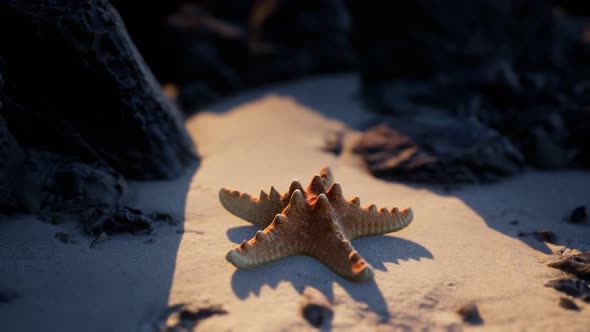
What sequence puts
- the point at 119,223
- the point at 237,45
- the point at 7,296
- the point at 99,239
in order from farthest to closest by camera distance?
the point at 237,45 → the point at 119,223 → the point at 99,239 → the point at 7,296

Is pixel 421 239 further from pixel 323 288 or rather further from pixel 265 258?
pixel 265 258

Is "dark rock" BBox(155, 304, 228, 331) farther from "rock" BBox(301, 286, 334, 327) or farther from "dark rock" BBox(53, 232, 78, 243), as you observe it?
"dark rock" BBox(53, 232, 78, 243)

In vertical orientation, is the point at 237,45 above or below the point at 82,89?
above

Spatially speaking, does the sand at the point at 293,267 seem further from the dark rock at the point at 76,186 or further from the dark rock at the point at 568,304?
the dark rock at the point at 76,186

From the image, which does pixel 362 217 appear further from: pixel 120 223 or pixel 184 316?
pixel 120 223

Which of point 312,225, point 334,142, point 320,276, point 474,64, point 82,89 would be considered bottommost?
point 320,276

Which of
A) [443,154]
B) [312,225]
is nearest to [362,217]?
[312,225]

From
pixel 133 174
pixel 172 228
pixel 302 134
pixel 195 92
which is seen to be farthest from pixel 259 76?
pixel 172 228

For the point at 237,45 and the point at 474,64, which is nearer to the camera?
the point at 474,64
